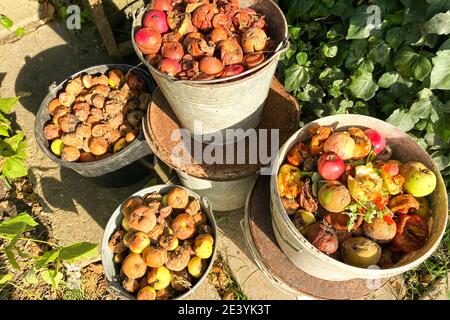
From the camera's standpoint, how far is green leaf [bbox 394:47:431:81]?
2.08 metres

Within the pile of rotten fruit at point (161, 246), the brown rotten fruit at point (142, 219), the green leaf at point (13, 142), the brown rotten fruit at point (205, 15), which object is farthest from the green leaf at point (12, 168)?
the brown rotten fruit at point (205, 15)

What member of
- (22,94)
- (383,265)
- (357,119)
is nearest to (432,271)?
(383,265)

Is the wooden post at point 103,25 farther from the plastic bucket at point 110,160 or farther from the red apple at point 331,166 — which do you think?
the red apple at point 331,166

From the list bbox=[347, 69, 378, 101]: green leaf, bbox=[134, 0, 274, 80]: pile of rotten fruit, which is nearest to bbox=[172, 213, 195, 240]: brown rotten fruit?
bbox=[134, 0, 274, 80]: pile of rotten fruit

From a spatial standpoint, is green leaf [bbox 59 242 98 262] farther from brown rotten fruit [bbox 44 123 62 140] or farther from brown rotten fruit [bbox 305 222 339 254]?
brown rotten fruit [bbox 305 222 339 254]

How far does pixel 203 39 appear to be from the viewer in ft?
6.79

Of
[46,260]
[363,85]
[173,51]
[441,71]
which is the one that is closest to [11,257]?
[46,260]

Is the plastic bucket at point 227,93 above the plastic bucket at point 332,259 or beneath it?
above

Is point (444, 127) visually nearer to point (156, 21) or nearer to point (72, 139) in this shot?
point (156, 21)

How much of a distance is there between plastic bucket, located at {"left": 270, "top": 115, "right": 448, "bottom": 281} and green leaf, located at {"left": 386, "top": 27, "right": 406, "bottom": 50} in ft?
1.46

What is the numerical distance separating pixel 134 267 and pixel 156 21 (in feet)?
4.40

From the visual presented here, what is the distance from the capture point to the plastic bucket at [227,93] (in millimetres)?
1884

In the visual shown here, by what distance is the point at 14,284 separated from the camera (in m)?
2.71

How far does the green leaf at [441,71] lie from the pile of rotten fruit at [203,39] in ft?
2.61
